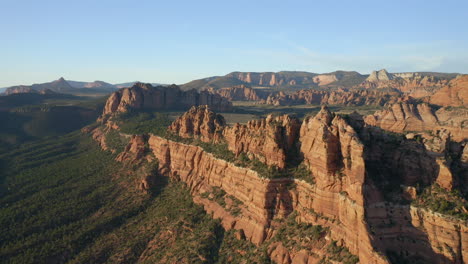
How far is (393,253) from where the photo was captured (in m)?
44.3

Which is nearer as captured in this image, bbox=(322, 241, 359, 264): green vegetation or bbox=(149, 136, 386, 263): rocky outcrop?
bbox=(322, 241, 359, 264): green vegetation

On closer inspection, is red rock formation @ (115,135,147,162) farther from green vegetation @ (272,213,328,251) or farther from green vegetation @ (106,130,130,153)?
green vegetation @ (272,213,328,251)

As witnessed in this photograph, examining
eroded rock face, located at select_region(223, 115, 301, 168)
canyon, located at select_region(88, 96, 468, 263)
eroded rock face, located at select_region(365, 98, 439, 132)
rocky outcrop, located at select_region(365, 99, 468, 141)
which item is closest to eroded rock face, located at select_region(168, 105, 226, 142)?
canyon, located at select_region(88, 96, 468, 263)

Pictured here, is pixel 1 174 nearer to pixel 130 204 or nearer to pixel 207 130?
pixel 130 204

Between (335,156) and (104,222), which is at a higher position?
(335,156)

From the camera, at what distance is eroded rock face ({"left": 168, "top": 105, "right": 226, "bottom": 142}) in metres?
93.9

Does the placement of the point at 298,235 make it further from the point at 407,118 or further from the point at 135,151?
the point at 407,118

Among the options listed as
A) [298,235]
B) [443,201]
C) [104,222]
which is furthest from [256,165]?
[104,222]

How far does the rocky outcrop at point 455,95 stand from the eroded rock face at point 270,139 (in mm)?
119808

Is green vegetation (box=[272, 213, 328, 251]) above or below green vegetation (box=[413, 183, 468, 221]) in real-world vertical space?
below

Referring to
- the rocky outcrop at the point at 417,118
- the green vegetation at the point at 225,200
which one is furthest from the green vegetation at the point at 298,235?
the rocky outcrop at the point at 417,118

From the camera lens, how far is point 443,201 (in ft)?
144

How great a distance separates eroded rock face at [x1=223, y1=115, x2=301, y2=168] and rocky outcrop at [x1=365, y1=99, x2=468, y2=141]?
277 feet

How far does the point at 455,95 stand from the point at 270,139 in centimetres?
13378
